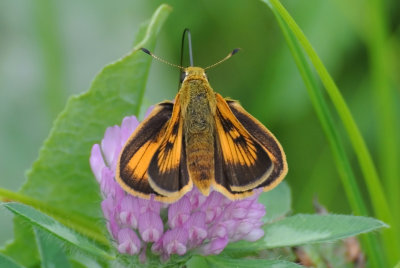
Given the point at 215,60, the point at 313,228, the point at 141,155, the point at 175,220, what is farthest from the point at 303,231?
the point at 215,60

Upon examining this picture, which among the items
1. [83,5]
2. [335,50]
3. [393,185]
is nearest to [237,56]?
[335,50]

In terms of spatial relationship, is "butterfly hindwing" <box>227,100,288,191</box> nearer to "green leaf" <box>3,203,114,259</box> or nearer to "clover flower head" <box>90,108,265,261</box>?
"clover flower head" <box>90,108,265,261</box>

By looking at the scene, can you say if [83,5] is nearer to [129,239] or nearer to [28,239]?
[28,239]

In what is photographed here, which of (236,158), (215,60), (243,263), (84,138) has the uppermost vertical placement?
(215,60)

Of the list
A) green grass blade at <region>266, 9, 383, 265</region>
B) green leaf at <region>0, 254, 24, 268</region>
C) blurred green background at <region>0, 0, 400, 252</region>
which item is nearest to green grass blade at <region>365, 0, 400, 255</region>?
blurred green background at <region>0, 0, 400, 252</region>

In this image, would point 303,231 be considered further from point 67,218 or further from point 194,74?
point 67,218

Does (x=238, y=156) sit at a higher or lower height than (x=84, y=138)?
lower

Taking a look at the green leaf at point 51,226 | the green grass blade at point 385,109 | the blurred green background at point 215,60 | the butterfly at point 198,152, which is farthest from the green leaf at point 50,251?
the green grass blade at point 385,109
